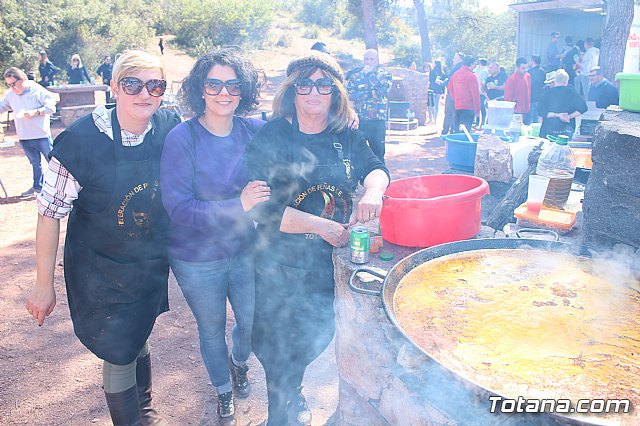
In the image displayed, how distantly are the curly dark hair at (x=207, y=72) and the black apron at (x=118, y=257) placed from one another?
0.31 metres

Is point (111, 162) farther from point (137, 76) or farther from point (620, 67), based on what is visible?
point (620, 67)

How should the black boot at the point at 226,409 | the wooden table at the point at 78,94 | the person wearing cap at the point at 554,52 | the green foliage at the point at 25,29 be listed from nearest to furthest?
the black boot at the point at 226,409
the wooden table at the point at 78,94
the person wearing cap at the point at 554,52
the green foliage at the point at 25,29

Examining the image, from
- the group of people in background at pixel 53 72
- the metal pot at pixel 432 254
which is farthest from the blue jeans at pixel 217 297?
the group of people in background at pixel 53 72

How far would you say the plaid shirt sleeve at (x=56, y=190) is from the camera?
2252 millimetres

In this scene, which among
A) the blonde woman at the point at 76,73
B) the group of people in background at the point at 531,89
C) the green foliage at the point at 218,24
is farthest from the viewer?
the green foliage at the point at 218,24

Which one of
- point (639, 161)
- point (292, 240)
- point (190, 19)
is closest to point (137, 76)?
point (292, 240)

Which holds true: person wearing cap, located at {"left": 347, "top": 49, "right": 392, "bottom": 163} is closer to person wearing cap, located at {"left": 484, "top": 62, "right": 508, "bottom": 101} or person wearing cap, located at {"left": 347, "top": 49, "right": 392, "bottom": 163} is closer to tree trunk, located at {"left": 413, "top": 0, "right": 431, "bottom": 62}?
person wearing cap, located at {"left": 484, "top": 62, "right": 508, "bottom": 101}

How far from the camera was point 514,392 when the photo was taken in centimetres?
153

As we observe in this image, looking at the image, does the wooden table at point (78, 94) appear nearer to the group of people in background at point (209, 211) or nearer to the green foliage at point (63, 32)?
the green foliage at point (63, 32)

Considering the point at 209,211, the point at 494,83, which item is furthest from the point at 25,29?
the point at 209,211

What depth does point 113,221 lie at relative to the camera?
2.37 metres

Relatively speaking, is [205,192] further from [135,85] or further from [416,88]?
[416,88]

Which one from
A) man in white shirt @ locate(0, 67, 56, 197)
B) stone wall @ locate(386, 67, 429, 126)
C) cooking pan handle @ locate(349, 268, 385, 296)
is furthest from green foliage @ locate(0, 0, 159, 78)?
cooking pan handle @ locate(349, 268, 385, 296)

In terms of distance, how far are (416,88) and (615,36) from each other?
5.34 metres
